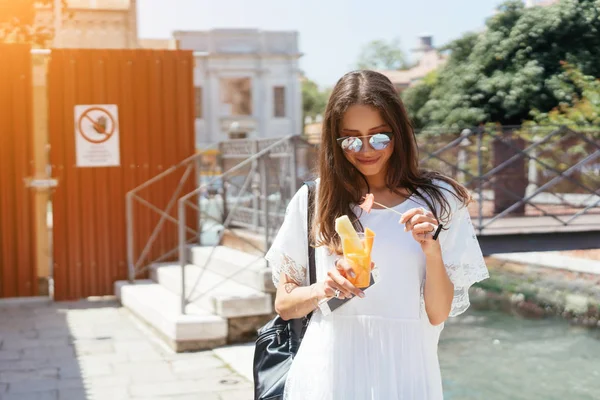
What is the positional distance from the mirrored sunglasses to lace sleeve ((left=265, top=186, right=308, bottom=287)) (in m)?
0.21

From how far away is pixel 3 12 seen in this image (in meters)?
15.4

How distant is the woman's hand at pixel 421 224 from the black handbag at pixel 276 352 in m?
0.41

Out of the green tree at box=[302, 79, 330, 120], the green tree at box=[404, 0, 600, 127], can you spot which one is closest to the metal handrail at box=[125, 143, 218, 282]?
the green tree at box=[404, 0, 600, 127]

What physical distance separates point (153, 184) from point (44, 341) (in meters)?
2.86

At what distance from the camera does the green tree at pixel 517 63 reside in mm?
18109

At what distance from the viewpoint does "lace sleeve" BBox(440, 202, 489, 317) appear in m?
2.17

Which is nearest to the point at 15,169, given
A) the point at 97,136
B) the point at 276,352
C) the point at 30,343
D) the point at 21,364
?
the point at 97,136

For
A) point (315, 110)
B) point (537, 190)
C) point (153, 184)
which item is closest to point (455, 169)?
A: point (537, 190)

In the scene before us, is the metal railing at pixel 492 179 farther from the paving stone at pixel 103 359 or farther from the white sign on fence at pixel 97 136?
the paving stone at pixel 103 359

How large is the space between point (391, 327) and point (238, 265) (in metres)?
5.91

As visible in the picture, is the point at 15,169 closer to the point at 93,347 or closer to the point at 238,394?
the point at 93,347

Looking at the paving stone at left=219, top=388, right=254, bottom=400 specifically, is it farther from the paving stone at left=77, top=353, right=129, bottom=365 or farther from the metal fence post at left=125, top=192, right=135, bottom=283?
the metal fence post at left=125, top=192, right=135, bottom=283

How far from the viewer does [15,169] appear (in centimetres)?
928

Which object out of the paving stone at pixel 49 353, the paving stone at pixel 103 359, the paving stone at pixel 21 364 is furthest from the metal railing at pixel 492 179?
the paving stone at pixel 21 364
